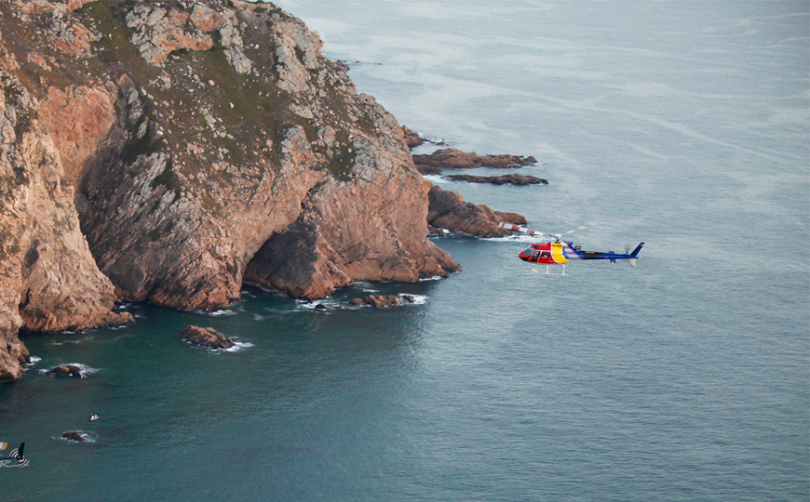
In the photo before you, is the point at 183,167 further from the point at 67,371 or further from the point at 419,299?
the point at 419,299

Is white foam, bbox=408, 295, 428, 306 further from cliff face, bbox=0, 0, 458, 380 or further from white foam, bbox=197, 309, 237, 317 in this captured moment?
white foam, bbox=197, 309, 237, 317

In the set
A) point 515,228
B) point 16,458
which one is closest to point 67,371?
point 16,458

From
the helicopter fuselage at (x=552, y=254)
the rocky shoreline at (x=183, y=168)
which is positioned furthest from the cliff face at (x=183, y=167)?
the helicopter fuselage at (x=552, y=254)

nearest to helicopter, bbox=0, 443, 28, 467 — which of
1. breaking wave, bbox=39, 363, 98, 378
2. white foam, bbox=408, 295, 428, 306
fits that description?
breaking wave, bbox=39, 363, 98, 378

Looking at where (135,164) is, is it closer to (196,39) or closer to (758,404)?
(196,39)

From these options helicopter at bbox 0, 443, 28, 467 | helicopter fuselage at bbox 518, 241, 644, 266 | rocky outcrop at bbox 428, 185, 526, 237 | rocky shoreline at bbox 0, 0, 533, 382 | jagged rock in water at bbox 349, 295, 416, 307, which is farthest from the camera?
rocky outcrop at bbox 428, 185, 526, 237
